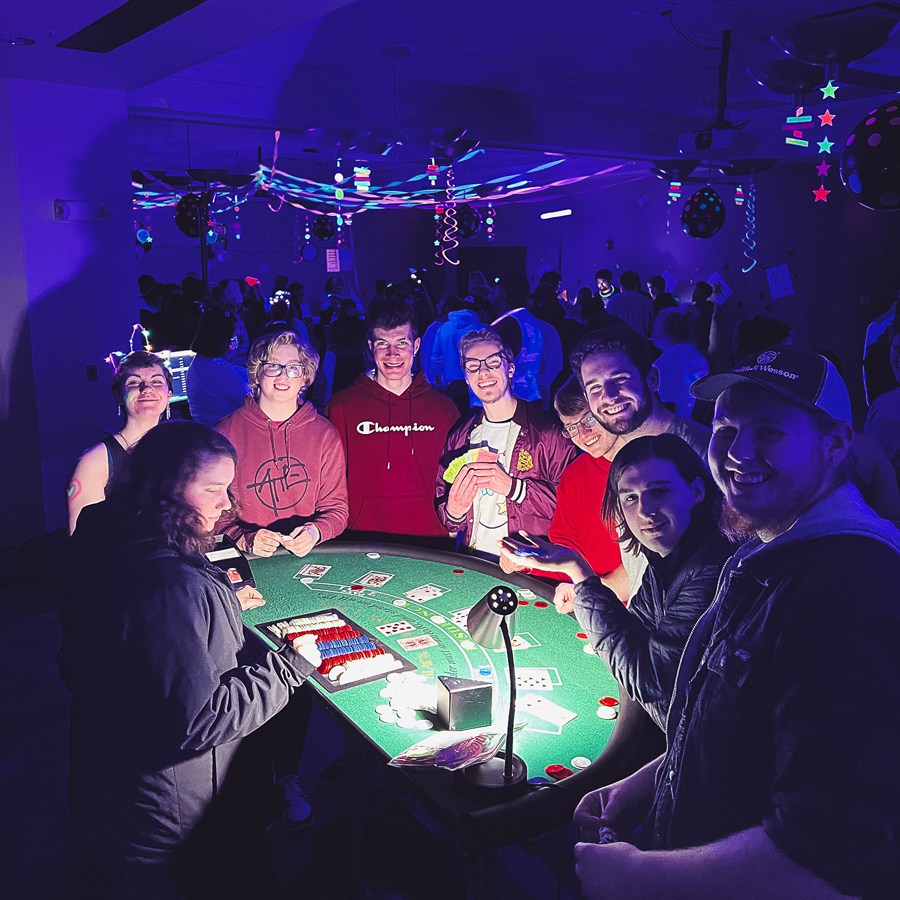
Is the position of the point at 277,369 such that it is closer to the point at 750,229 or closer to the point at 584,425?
the point at 584,425

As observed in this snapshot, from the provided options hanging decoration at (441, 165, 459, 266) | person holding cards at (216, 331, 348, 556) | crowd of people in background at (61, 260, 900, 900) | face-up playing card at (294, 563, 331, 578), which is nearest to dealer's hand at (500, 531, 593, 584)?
crowd of people in background at (61, 260, 900, 900)

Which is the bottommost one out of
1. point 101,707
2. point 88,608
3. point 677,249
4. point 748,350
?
point 101,707

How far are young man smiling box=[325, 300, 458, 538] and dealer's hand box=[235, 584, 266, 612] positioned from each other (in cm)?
102

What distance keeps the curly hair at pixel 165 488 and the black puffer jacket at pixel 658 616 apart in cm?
103

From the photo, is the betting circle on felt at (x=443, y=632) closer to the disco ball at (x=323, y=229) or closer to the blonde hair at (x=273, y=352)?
the blonde hair at (x=273, y=352)

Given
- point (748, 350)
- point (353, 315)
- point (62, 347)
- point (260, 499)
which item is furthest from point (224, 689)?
point (353, 315)

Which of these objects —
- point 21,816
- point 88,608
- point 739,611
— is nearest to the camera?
point 739,611

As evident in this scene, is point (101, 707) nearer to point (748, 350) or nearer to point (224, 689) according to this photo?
point (224, 689)

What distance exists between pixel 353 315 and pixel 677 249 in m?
7.29

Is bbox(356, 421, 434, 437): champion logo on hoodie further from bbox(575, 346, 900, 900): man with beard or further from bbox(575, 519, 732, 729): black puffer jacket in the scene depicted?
bbox(575, 346, 900, 900): man with beard

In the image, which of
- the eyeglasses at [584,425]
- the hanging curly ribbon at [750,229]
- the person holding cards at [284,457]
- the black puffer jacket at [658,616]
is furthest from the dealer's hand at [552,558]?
the hanging curly ribbon at [750,229]

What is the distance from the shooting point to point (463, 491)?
3.28m

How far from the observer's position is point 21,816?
2.94 metres

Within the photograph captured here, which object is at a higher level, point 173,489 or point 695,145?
point 695,145
